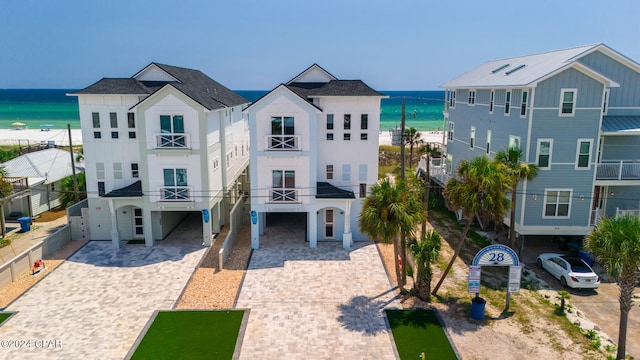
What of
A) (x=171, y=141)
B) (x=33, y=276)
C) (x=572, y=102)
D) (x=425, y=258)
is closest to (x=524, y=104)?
(x=572, y=102)

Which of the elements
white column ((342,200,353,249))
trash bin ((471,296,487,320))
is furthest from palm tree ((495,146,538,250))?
white column ((342,200,353,249))

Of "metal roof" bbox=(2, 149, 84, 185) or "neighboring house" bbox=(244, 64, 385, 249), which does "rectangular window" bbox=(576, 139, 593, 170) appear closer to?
"neighboring house" bbox=(244, 64, 385, 249)

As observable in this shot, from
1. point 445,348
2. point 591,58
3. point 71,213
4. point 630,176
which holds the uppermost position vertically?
point 591,58

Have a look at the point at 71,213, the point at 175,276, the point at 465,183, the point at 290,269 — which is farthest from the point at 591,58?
the point at 71,213

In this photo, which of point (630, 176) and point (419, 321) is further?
point (630, 176)

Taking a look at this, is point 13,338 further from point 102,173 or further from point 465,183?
point 465,183

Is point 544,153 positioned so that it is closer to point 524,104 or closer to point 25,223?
point 524,104
